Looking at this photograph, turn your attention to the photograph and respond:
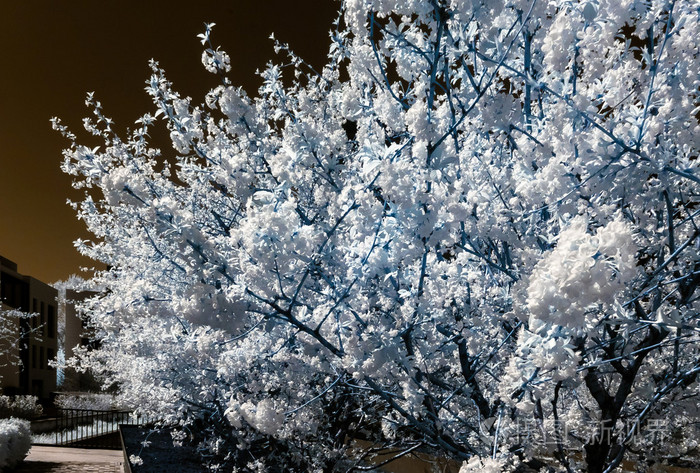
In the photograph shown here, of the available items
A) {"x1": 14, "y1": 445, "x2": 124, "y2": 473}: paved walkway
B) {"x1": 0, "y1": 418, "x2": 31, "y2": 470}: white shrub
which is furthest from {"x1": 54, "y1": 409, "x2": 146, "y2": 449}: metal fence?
{"x1": 0, "y1": 418, "x2": 31, "y2": 470}: white shrub

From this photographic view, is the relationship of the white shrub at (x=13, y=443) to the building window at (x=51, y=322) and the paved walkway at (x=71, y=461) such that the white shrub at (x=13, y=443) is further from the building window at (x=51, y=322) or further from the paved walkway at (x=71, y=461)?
the building window at (x=51, y=322)

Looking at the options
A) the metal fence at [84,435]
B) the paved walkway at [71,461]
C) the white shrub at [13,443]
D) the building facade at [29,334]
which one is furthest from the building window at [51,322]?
the white shrub at [13,443]

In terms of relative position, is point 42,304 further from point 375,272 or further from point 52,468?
point 375,272

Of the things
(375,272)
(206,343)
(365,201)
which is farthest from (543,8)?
(206,343)

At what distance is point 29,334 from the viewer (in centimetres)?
3597

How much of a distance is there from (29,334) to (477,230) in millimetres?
38042

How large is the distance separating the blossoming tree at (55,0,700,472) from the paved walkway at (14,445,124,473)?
9430 mm

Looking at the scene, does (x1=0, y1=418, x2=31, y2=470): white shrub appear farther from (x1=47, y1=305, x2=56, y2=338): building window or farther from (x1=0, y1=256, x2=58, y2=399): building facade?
(x1=47, y1=305, x2=56, y2=338): building window

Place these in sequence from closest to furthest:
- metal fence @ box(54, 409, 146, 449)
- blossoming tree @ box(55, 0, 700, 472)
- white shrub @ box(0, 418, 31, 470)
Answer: blossoming tree @ box(55, 0, 700, 472)
white shrub @ box(0, 418, 31, 470)
metal fence @ box(54, 409, 146, 449)

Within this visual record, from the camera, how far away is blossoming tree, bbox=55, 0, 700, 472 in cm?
283

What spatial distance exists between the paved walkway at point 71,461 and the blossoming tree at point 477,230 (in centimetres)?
943

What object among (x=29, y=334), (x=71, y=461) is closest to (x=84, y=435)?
(x=71, y=461)

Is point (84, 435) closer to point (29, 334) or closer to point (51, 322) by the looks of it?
point (29, 334)

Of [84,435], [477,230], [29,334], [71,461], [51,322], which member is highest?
[51,322]
